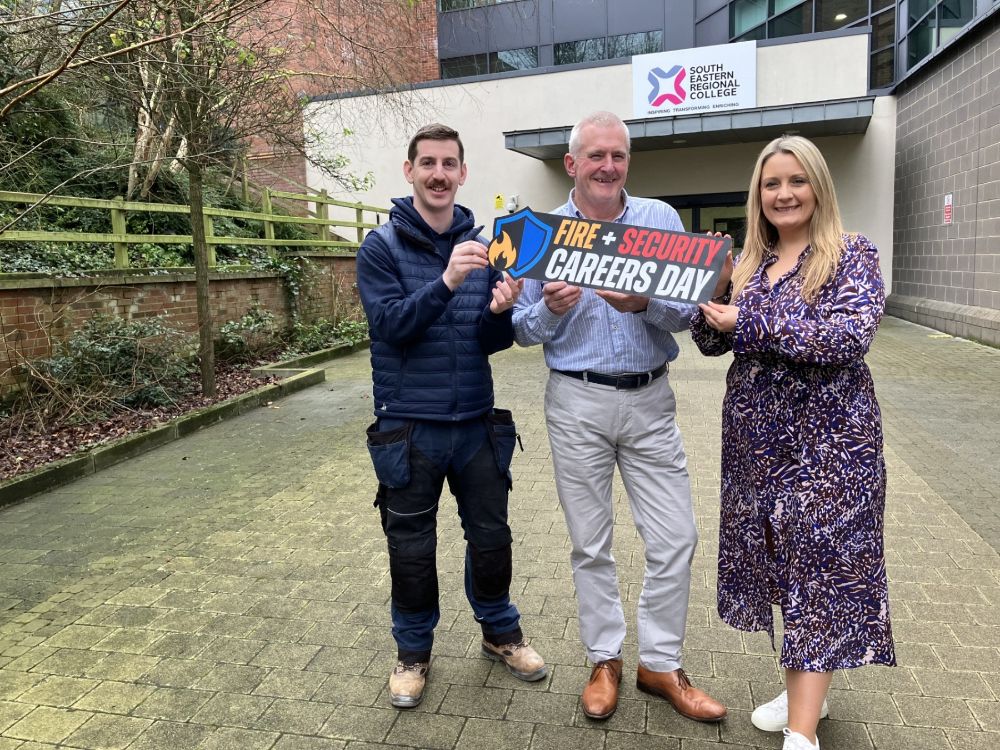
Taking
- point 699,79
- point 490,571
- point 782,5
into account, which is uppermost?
point 782,5

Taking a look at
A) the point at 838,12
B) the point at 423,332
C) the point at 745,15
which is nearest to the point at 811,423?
the point at 423,332

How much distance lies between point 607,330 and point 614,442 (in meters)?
0.40

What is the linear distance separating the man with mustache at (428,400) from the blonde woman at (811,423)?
870mm

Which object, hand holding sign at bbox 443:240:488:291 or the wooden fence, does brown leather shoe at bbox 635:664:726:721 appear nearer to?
hand holding sign at bbox 443:240:488:291

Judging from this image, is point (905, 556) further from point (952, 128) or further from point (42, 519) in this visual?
point (952, 128)

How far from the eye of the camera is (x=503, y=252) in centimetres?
248

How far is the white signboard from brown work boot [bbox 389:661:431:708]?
563 inches

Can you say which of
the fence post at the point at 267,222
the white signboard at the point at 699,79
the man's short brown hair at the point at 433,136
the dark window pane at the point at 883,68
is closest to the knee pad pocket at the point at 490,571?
the man's short brown hair at the point at 433,136

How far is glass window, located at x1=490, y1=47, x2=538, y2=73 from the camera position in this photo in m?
19.1

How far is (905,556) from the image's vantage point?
12.8ft

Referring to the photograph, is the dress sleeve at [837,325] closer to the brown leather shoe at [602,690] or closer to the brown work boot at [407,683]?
the brown leather shoe at [602,690]

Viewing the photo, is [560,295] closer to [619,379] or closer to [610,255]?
[610,255]

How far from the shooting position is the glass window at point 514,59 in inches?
754

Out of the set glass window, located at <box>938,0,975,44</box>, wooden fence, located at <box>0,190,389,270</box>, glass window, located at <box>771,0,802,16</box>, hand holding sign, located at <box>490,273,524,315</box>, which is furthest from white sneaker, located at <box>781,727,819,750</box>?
glass window, located at <box>771,0,802,16</box>
